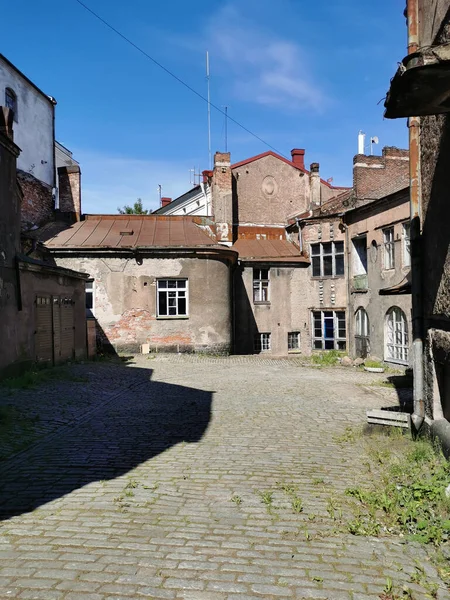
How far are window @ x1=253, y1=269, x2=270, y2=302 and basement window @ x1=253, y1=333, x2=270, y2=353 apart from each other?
1.84m

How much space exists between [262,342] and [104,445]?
59.1 ft

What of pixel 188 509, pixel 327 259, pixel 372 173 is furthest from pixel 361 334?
pixel 188 509

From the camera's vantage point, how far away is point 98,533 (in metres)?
4.03

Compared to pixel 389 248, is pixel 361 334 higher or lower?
lower

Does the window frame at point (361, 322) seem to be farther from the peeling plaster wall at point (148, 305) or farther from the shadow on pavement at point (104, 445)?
the shadow on pavement at point (104, 445)

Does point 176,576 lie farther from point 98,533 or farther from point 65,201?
point 65,201

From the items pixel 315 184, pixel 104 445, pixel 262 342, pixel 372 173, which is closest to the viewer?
pixel 104 445

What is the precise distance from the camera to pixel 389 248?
1844 centimetres

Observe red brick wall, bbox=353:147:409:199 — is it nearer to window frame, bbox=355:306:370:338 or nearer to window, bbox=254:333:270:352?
window frame, bbox=355:306:370:338

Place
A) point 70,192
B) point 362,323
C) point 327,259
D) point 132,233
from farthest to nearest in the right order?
point 70,192
point 327,259
point 132,233
point 362,323

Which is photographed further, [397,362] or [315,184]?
[315,184]

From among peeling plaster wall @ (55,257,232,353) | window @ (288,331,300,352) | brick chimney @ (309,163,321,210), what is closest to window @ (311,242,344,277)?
window @ (288,331,300,352)

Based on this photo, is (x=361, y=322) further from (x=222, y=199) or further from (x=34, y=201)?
(x=34, y=201)

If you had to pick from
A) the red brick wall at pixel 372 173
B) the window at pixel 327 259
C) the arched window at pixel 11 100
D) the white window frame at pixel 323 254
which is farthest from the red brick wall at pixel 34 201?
the red brick wall at pixel 372 173
